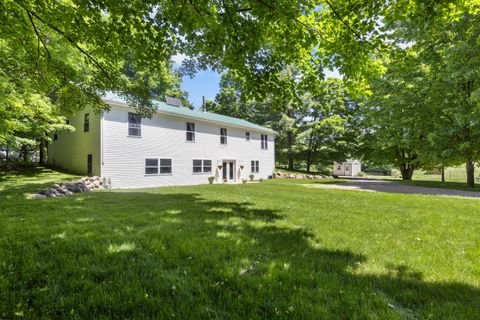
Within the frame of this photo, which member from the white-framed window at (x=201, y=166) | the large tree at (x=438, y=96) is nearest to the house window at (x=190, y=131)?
the white-framed window at (x=201, y=166)

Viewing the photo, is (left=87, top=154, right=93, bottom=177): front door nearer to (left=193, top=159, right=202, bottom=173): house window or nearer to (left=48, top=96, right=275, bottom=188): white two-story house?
(left=48, top=96, right=275, bottom=188): white two-story house

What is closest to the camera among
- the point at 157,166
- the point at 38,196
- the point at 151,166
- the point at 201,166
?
the point at 38,196

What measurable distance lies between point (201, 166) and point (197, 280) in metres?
17.0

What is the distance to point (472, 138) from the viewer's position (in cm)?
1409

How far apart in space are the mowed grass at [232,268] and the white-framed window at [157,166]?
10.5 metres

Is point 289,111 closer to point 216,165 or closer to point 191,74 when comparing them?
point 216,165

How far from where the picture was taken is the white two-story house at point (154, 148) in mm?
14352

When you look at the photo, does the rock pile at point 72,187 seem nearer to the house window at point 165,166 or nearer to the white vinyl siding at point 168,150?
the white vinyl siding at point 168,150

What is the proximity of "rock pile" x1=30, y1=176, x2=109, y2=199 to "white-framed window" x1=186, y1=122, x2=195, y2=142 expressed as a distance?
6694 millimetres

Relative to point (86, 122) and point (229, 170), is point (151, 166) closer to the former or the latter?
point (86, 122)

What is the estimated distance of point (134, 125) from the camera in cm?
1538

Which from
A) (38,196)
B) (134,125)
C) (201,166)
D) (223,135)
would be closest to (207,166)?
(201,166)

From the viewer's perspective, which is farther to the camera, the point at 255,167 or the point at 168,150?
the point at 255,167

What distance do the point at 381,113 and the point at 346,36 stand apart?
16589 millimetres
